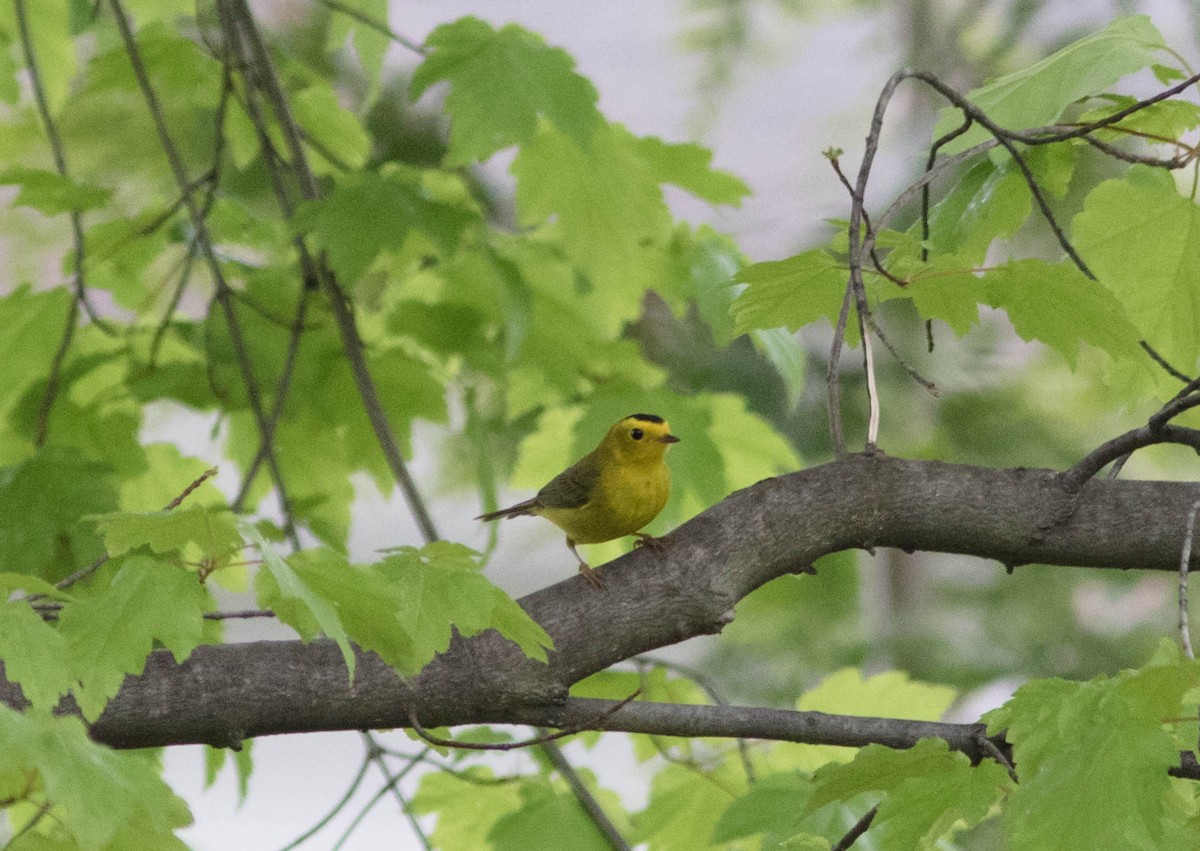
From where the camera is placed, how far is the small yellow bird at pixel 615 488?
1144 mm

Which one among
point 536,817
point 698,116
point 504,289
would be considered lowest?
point 536,817

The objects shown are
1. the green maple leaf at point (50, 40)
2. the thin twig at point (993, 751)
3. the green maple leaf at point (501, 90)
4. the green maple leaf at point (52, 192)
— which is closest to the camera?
the thin twig at point (993, 751)

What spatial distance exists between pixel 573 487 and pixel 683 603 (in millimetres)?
419

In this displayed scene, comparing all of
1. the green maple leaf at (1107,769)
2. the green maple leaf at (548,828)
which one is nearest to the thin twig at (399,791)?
the green maple leaf at (548,828)

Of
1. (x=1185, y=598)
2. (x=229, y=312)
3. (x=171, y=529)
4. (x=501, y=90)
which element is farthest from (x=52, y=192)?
(x=1185, y=598)

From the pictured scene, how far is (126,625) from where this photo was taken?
66 cm

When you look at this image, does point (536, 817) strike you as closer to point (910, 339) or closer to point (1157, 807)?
point (1157, 807)

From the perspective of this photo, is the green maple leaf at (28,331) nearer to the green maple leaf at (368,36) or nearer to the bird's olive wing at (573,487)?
the green maple leaf at (368,36)

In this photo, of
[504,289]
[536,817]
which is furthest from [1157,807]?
[504,289]

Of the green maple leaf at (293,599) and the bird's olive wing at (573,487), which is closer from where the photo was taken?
the green maple leaf at (293,599)

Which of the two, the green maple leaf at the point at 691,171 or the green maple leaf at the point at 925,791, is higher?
the green maple leaf at the point at 691,171

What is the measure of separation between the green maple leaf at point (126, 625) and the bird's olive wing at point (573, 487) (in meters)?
0.53

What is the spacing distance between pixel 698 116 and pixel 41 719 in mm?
2647

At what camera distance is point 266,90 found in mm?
1264
